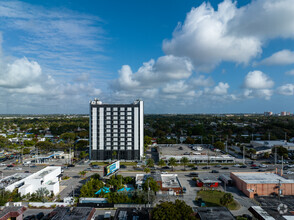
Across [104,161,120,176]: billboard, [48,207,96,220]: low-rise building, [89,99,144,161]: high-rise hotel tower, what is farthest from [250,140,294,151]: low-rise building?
[48,207,96,220]: low-rise building

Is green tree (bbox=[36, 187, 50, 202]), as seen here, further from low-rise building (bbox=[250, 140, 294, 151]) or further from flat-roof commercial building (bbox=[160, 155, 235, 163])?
low-rise building (bbox=[250, 140, 294, 151])

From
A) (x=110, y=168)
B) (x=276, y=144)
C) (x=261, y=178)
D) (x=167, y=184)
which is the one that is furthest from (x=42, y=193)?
(x=276, y=144)

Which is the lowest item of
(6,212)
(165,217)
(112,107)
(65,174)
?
(65,174)

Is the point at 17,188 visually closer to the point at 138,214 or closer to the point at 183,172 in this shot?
the point at 138,214

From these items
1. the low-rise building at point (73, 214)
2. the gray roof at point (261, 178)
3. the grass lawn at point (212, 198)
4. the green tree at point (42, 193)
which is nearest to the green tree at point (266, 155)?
the gray roof at point (261, 178)

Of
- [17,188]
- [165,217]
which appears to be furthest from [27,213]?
[165,217]

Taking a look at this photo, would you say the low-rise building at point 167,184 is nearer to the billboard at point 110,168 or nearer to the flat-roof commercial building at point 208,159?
the billboard at point 110,168
